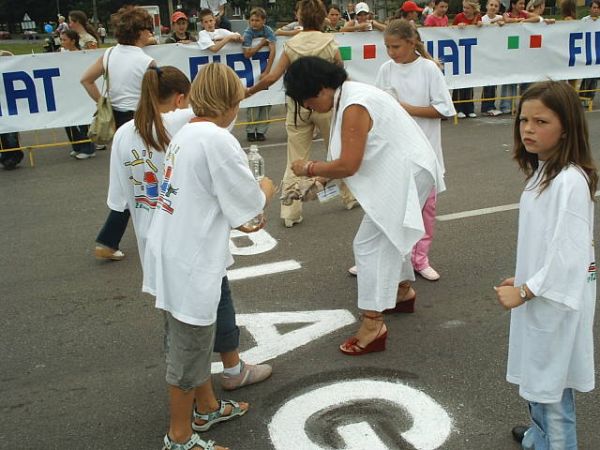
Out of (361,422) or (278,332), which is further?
(278,332)

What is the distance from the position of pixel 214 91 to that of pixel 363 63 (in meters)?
8.13

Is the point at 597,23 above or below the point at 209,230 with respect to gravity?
above

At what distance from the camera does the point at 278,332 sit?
4246 millimetres

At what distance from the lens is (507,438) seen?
3.10 metres

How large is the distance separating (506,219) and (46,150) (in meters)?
7.01

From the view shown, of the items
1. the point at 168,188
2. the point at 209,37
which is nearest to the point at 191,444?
the point at 168,188

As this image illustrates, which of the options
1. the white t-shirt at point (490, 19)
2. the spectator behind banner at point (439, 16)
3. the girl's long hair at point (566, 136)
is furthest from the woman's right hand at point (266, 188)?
the spectator behind banner at point (439, 16)

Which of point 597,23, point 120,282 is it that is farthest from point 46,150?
A: point 597,23

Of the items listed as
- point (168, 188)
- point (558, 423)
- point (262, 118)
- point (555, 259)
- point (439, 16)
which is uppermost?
point (439, 16)

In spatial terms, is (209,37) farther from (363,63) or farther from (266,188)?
(266,188)

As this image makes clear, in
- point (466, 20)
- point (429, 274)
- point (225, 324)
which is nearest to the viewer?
point (225, 324)

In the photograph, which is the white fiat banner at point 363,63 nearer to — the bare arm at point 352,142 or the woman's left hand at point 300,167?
the woman's left hand at point 300,167

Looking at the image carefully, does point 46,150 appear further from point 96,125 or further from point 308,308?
point 308,308

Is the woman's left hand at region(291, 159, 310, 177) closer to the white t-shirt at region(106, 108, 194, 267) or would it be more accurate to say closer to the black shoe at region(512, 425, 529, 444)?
the white t-shirt at region(106, 108, 194, 267)
